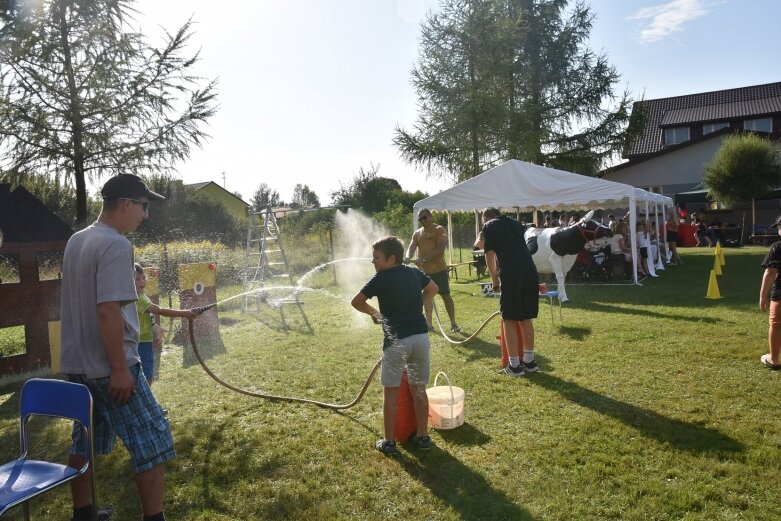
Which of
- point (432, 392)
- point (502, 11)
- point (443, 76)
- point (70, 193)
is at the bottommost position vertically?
point (432, 392)

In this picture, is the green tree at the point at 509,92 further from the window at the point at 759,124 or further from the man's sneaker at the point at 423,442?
the man's sneaker at the point at 423,442

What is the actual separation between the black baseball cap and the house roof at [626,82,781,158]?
34.1 metres

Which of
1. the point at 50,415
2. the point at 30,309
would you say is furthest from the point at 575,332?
the point at 30,309

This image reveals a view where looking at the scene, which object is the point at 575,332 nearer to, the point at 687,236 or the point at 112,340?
the point at 112,340

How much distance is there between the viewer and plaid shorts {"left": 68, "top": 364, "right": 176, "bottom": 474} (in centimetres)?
284

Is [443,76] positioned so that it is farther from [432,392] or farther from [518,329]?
[432,392]

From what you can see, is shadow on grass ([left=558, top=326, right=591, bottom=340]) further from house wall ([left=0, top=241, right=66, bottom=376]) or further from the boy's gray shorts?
house wall ([left=0, top=241, right=66, bottom=376])

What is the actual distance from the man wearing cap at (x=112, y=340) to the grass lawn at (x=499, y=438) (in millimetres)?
822

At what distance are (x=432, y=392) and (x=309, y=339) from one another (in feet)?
13.8

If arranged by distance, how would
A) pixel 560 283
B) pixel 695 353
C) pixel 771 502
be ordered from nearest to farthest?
pixel 771 502, pixel 695 353, pixel 560 283

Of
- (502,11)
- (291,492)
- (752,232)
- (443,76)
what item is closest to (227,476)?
(291,492)

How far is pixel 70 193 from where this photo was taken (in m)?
9.05

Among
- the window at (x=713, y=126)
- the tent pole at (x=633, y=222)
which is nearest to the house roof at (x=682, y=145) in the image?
the window at (x=713, y=126)

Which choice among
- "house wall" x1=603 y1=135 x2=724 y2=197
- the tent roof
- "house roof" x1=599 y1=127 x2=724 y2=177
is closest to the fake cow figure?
the tent roof
